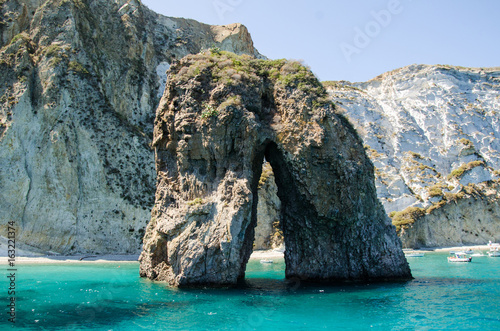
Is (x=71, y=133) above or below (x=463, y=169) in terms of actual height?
above

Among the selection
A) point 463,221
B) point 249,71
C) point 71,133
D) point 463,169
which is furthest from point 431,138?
point 71,133

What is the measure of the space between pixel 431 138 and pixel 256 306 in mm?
73391

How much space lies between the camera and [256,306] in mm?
18047

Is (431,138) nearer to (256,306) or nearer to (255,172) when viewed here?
(255,172)

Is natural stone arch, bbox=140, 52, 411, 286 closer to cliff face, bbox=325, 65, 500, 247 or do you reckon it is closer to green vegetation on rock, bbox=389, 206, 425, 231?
green vegetation on rock, bbox=389, 206, 425, 231

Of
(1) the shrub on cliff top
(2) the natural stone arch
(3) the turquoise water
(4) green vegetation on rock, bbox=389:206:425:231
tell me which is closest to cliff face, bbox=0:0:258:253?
(3) the turquoise water

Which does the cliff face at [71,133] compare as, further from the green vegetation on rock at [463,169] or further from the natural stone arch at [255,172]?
the green vegetation on rock at [463,169]

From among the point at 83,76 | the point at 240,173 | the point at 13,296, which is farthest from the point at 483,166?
the point at 13,296

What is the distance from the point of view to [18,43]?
168 feet

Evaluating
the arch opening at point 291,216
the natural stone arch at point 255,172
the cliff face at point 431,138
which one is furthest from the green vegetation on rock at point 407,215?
the arch opening at point 291,216

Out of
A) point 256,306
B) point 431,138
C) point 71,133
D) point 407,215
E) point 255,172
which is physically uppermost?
point 431,138

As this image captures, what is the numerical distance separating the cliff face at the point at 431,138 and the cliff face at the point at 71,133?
42.6m

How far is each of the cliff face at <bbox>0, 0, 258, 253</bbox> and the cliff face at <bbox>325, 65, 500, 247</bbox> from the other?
140 ft

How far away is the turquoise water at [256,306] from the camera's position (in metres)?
14.8
